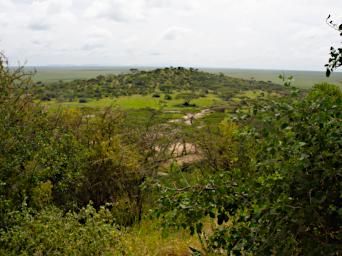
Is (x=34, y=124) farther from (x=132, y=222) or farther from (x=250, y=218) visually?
(x=250, y=218)

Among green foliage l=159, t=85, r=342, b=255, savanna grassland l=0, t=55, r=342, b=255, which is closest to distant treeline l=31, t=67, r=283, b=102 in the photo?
savanna grassland l=0, t=55, r=342, b=255

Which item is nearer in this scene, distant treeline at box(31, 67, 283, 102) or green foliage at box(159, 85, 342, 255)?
green foliage at box(159, 85, 342, 255)

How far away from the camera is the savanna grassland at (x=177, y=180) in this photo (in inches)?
112

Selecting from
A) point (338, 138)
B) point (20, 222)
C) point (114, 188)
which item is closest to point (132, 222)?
point (114, 188)

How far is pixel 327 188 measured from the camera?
2.84 m

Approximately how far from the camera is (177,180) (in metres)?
4.31

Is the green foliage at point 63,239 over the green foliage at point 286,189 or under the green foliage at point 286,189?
under

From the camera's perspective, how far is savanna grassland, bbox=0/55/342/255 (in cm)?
286

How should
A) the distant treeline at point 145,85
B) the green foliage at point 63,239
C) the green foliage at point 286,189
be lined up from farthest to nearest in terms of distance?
the distant treeline at point 145,85, the green foliage at point 63,239, the green foliage at point 286,189

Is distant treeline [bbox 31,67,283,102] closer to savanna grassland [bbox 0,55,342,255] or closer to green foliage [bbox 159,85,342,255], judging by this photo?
savanna grassland [bbox 0,55,342,255]

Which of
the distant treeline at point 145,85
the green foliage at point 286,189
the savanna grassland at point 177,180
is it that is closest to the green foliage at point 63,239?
the savanna grassland at point 177,180

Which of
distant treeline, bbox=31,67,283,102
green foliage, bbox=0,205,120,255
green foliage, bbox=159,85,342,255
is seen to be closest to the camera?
green foliage, bbox=159,85,342,255

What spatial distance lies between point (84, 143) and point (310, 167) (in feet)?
34.9

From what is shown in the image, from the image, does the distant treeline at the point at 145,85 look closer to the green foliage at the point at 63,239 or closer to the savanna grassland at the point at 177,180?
the savanna grassland at the point at 177,180
